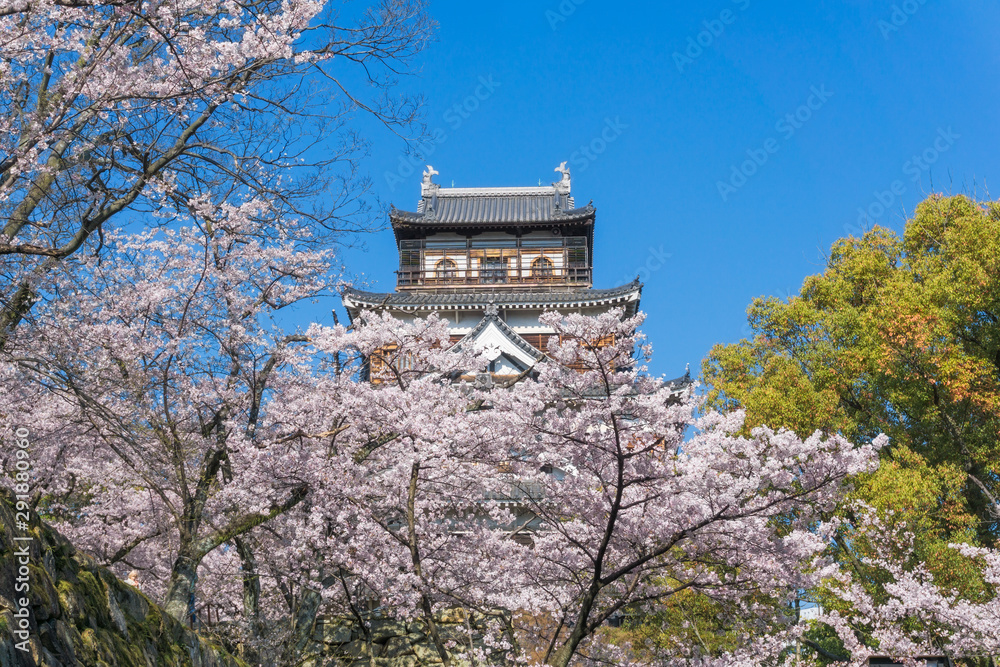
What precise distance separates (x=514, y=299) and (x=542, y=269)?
3293 millimetres

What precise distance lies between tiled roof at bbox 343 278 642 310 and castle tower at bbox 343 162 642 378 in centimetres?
4

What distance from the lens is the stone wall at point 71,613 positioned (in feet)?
16.5

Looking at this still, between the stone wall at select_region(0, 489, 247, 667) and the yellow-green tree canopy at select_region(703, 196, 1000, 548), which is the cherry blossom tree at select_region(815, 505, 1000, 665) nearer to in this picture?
the yellow-green tree canopy at select_region(703, 196, 1000, 548)

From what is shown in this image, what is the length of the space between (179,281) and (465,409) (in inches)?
163

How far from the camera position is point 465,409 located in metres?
10.7

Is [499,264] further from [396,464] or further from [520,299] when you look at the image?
[396,464]

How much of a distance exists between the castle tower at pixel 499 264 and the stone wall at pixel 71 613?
2500cm

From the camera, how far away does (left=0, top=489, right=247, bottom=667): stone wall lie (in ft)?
16.5

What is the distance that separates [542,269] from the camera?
3600 cm

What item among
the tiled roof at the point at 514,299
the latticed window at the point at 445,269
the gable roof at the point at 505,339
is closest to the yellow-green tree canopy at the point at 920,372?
the gable roof at the point at 505,339

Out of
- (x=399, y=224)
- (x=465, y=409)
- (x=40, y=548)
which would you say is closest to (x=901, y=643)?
(x=465, y=409)

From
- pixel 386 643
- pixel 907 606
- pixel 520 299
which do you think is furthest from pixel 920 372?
pixel 520 299

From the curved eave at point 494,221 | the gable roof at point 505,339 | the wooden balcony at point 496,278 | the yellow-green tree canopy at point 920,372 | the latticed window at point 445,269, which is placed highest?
the curved eave at point 494,221

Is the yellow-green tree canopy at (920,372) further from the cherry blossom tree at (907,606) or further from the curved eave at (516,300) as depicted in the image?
the curved eave at (516,300)
